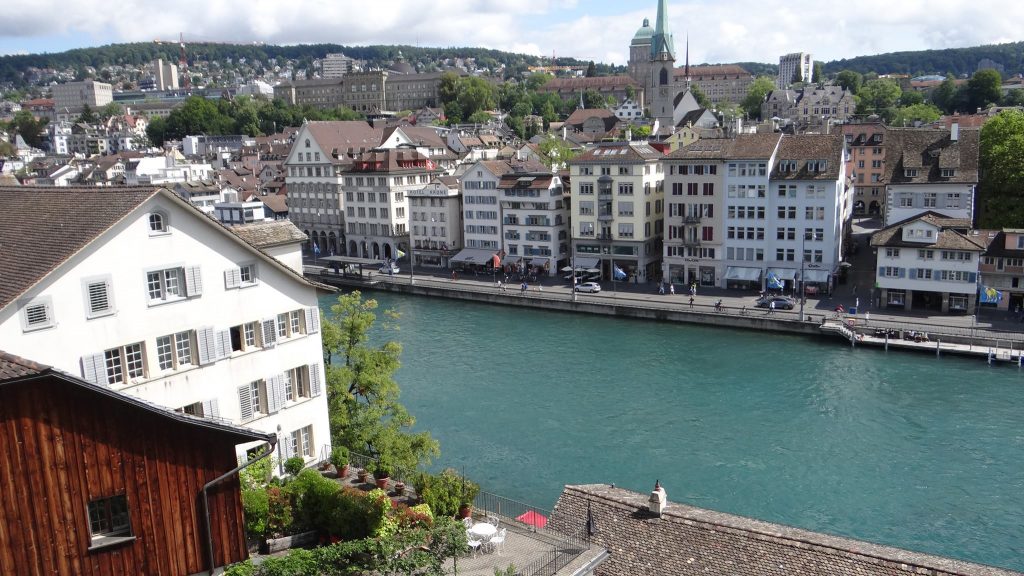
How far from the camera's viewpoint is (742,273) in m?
56.3

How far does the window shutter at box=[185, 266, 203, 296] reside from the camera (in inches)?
667

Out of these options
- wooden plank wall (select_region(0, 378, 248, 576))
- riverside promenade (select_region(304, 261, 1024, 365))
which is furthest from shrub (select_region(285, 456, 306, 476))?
riverside promenade (select_region(304, 261, 1024, 365))

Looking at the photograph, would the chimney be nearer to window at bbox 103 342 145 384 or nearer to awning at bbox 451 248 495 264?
window at bbox 103 342 145 384

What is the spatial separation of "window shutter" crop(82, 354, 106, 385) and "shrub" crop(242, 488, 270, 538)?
423 cm

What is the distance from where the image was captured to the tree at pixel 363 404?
24.0m

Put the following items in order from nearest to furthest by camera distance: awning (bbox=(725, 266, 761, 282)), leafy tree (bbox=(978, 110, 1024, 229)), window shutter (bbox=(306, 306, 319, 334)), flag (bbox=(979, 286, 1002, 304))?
1. window shutter (bbox=(306, 306, 319, 334))
2. flag (bbox=(979, 286, 1002, 304))
3. leafy tree (bbox=(978, 110, 1024, 229))
4. awning (bbox=(725, 266, 761, 282))

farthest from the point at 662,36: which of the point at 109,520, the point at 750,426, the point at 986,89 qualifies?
the point at 109,520

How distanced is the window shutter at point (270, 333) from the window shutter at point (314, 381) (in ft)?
4.90

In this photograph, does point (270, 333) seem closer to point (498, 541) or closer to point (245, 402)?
point (245, 402)

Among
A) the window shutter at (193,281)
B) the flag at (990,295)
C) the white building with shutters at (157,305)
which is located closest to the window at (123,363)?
the white building with shutters at (157,305)

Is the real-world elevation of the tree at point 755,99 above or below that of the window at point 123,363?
above

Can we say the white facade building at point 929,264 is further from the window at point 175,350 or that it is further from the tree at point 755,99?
the tree at point 755,99

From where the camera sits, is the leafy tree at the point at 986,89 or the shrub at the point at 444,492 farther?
the leafy tree at the point at 986,89

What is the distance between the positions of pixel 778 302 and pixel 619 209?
1543cm
